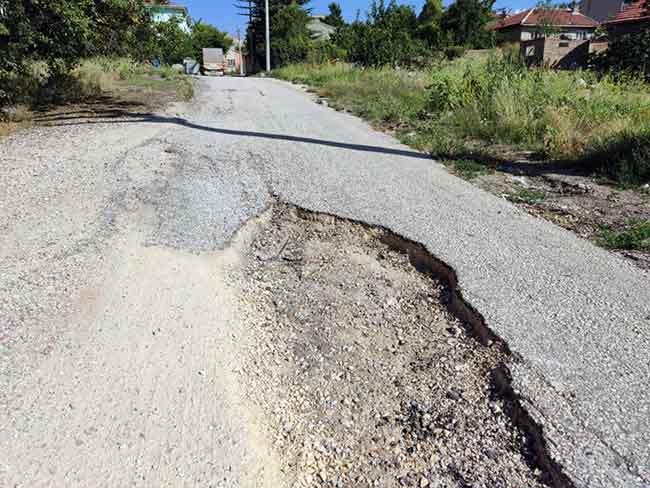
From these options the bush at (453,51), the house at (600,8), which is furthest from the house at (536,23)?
the bush at (453,51)

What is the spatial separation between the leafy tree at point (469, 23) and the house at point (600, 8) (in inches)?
519

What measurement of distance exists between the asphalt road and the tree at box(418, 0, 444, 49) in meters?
27.3

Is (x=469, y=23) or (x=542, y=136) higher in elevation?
(x=469, y=23)

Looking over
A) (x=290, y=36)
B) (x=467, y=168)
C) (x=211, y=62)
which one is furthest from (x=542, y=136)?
(x=211, y=62)

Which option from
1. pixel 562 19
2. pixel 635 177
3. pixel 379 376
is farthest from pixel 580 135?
pixel 562 19

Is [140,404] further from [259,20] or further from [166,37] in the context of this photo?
[259,20]

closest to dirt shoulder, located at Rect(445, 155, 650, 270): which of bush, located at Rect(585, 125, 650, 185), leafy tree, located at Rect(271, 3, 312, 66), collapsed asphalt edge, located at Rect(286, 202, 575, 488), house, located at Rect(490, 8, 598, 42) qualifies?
bush, located at Rect(585, 125, 650, 185)

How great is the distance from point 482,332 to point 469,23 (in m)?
34.7

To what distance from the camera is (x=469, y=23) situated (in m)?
32.4

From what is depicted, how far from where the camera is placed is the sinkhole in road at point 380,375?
193cm

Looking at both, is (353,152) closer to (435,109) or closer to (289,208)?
(289,208)

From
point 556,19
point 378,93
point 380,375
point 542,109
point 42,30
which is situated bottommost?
point 380,375

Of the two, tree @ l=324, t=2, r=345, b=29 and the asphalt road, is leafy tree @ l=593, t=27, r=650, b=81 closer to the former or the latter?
the asphalt road

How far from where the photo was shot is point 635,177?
212 inches
